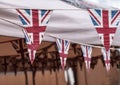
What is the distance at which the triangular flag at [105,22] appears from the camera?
3766 mm

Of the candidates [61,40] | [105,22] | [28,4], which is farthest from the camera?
[105,22]

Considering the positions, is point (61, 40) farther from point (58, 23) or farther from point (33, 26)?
point (33, 26)

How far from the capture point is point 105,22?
384 centimetres

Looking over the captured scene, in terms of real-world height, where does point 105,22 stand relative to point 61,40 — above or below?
above

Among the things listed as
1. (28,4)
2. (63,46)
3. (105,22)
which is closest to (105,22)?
(105,22)

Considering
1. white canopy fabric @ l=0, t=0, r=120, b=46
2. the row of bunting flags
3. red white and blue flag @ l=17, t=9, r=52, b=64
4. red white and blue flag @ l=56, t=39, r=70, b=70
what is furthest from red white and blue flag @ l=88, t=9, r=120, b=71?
red white and blue flag @ l=17, t=9, r=52, b=64

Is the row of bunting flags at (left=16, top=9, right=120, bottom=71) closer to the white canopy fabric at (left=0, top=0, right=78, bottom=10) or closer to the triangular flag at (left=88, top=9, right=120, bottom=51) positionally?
the triangular flag at (left=88, top=9, right=120, bottom=51)

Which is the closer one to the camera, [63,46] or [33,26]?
[33,26]

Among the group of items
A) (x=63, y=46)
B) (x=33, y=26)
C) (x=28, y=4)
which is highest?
(x=28, y=4)

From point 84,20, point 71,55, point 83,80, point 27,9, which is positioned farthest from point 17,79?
point 27,9

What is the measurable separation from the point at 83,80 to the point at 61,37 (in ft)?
19.8

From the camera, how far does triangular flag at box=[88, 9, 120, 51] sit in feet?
12.4

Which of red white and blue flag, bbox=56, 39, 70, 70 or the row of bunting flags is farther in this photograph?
red white and blue flag, bbox=56, 39, 70, 70

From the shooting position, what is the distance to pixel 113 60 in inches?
285
